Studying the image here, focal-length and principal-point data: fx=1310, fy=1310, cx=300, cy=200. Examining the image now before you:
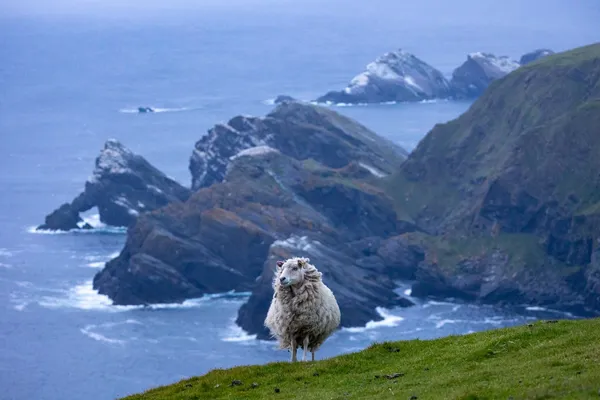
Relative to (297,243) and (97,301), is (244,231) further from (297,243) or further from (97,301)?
(97,301)

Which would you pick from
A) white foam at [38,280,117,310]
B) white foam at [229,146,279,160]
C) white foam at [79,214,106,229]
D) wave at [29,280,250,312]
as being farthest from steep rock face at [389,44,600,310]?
white foam at [79,214,106,229]

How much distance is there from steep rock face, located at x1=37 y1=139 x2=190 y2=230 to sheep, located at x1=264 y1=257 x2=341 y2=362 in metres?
151

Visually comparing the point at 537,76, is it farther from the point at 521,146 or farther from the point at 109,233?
the point at 109,233

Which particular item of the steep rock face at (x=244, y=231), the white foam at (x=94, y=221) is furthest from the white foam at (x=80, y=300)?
the white foam at (x=94, y=221)

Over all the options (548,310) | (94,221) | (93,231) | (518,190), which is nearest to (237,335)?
(548,310)

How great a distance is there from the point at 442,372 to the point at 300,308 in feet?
20.1

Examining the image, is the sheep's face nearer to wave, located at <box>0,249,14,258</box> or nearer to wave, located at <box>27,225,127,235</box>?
wave, located at <box>0,249,14,258</box>

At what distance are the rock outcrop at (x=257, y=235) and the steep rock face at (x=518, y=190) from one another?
22.7ft

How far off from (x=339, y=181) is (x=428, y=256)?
1069 inches

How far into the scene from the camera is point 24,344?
460ft

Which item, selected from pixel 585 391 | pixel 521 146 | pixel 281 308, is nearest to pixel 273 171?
pixel 521 146

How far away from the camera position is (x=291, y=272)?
37.2 metres

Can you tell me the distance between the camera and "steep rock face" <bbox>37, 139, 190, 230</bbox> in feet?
614

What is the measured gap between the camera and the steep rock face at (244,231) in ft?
500
